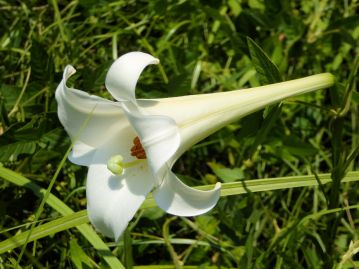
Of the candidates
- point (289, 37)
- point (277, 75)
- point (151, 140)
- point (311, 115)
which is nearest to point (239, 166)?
point (311, 115)

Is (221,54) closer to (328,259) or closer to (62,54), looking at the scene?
(62,54)

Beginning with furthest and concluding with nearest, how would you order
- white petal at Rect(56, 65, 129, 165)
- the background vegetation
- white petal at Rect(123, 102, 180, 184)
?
the background vegetation → white petal at Rect(56, 65, 129, 165) → white petal at Rect(123, 102, 180, 184)

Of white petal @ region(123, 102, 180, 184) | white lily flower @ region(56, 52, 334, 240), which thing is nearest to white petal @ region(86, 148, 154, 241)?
white lily flower @ region(56, 52, 334, 240)

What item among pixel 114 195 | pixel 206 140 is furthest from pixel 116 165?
pixel 206 140

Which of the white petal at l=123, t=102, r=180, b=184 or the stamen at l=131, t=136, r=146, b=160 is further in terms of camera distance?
the stamen at l=131, t=136, r=146, b=160

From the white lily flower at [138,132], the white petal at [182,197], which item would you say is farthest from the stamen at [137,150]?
the white petal at [182,197]

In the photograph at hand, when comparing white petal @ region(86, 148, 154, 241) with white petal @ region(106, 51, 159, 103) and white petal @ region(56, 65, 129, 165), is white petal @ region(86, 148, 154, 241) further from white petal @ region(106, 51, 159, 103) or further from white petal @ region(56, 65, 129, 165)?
white petal @ region(106, 51, 159, 103)

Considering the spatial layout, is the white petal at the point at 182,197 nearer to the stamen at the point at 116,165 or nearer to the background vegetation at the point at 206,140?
the stamen at the point at 116,165
